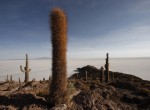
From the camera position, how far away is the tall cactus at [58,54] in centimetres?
952

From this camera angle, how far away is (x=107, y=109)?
9.88 metres

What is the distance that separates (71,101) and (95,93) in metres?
1.41

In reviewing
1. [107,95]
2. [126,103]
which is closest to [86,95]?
[107,95]

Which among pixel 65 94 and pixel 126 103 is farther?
pixel 126 103

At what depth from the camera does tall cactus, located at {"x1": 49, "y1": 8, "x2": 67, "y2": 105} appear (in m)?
9.52

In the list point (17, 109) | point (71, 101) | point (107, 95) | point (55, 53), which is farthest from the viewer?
→ point (107, 95)

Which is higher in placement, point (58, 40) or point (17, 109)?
point (58, 40)

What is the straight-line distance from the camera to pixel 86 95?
1041 centimetres

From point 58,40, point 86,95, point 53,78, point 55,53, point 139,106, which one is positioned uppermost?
point 58,40

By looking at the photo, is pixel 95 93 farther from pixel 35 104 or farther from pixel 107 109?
pixel 35 104

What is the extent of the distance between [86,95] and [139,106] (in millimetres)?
3120

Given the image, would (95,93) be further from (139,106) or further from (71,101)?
(139,106)

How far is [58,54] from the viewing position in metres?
9.56

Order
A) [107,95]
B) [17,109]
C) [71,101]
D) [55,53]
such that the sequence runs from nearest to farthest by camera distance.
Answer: [17,109] → [55,53] → [71,101] → [107,95]
